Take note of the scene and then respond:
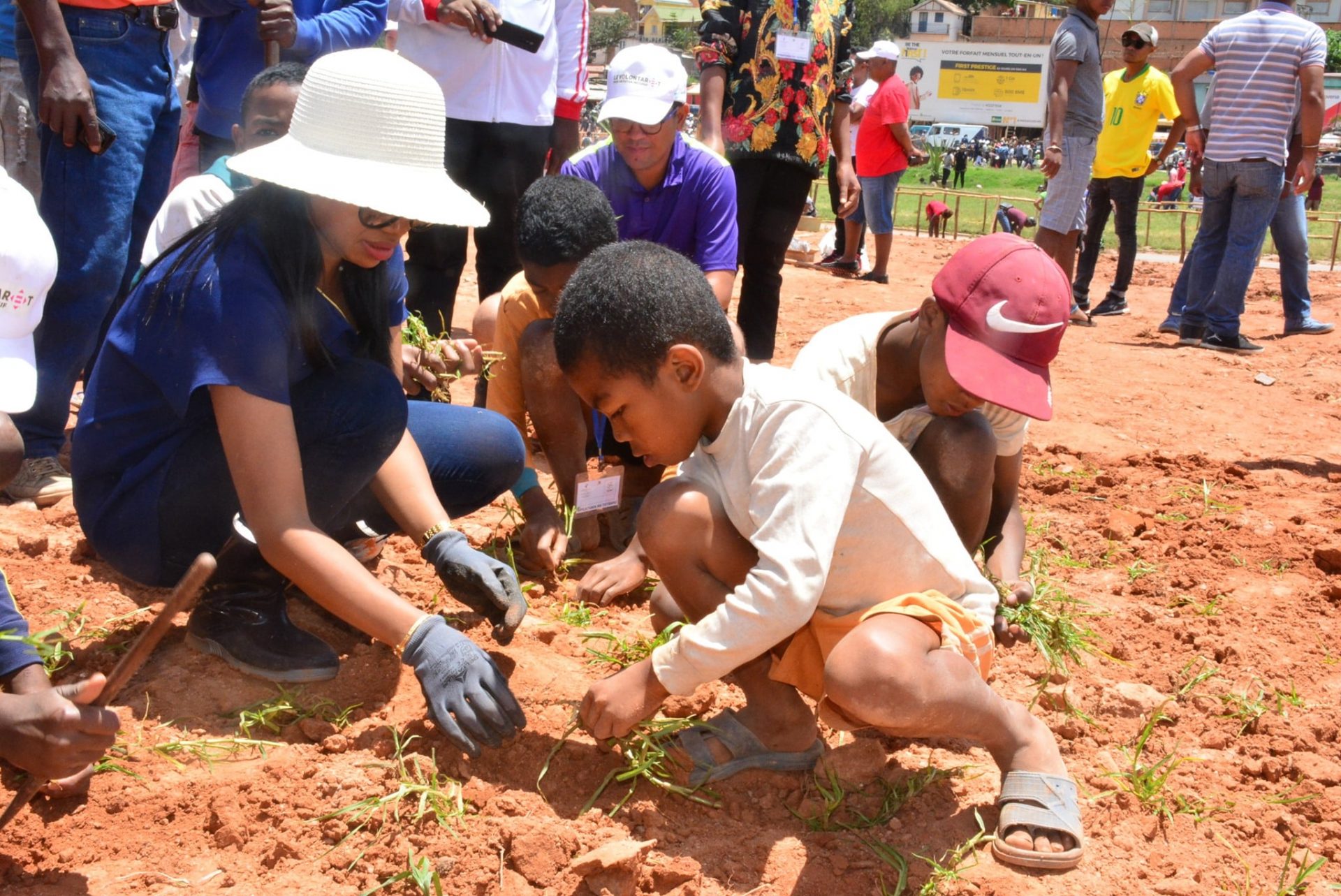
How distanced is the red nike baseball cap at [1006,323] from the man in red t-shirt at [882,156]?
686cm

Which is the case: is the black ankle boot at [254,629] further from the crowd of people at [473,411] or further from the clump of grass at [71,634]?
the clump of grass at [71,634]

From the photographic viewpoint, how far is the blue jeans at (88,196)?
3.30 meters

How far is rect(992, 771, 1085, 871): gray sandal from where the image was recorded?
2.07 metres

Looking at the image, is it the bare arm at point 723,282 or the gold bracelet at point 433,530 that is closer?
the gold bracelet at point 433,530

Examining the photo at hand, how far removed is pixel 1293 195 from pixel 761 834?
234 inches

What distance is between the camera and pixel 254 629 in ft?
8.34

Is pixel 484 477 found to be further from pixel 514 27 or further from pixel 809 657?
pixel 514 27

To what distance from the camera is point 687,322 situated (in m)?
2.08

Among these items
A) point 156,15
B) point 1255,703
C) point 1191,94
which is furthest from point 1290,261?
point 156,15

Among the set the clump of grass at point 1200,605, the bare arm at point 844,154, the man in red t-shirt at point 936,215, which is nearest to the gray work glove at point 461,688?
the clump of grass at point 1200,605

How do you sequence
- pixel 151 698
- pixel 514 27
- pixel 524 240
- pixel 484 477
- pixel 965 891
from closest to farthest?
pixel 965 891 → pixel 151 698 → pixel 484 477 → pixel 524 240 → pixel 514 27

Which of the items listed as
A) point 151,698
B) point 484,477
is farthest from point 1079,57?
point 151,698

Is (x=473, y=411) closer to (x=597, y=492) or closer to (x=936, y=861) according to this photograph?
(x=597, y=492)

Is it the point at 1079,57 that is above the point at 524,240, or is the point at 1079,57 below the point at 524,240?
above
